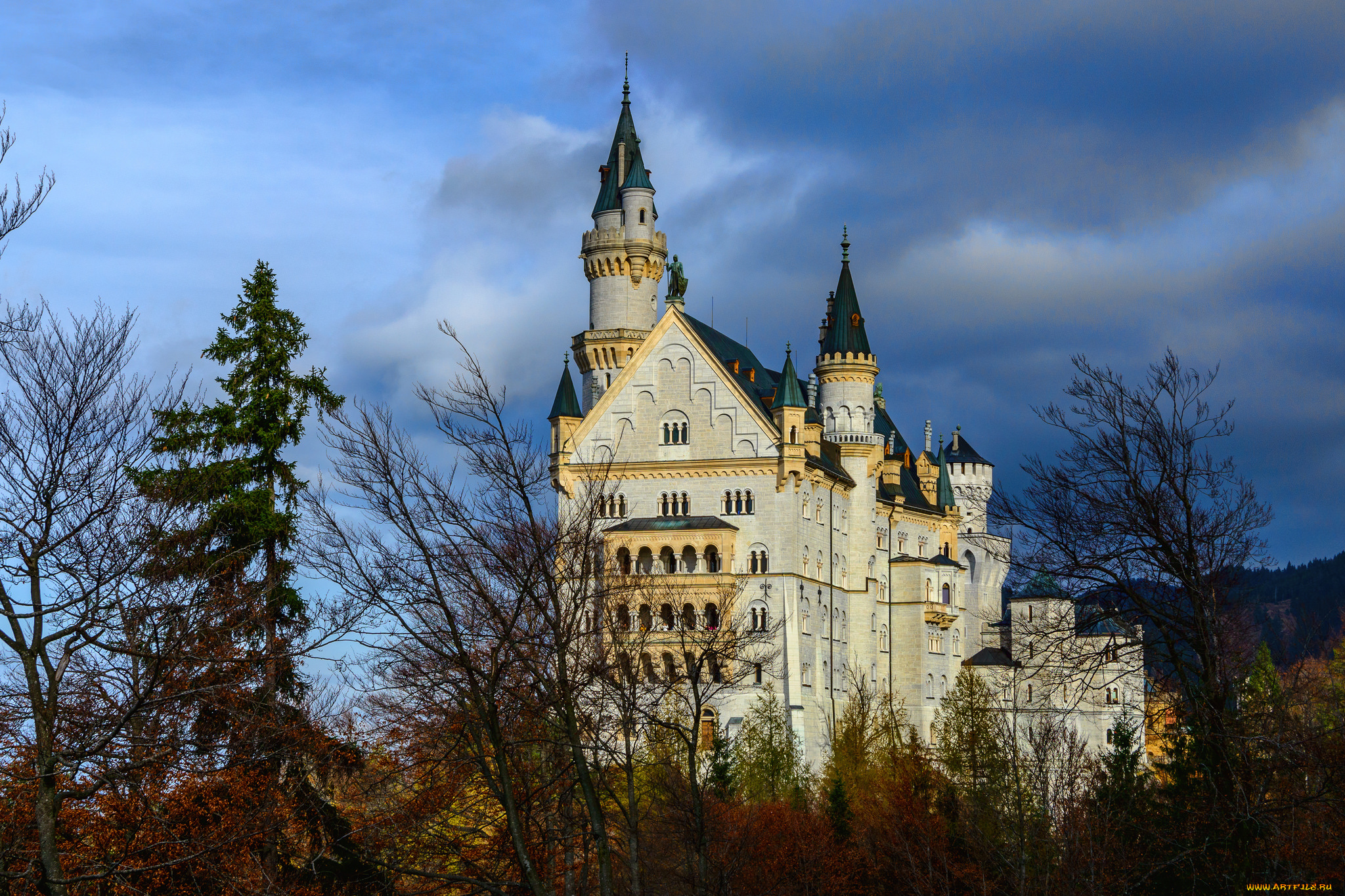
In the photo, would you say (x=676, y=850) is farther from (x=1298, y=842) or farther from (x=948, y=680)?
(x=948, y=680)

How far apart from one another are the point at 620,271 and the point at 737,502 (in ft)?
63.1

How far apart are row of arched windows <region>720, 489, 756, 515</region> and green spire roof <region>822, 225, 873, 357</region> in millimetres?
14260

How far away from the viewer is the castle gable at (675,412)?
9756 centimetres

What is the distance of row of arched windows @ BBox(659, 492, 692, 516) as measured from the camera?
9781 cm

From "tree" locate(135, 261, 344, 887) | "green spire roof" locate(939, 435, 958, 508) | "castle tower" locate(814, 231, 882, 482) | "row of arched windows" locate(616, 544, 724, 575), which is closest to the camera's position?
"tree" locate(135, 261, 344, 887)

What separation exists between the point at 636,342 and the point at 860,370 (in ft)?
48.9

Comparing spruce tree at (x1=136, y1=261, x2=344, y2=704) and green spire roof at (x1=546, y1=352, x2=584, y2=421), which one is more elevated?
green spire roof at (x1=546, y1=352, x2=584, y2=421)

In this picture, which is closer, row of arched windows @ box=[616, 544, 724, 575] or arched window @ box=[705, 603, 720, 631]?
arched window @ box=[705, 603, 720, 631]

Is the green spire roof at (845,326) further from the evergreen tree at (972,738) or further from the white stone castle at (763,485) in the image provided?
the evergreen tree at (972,738)

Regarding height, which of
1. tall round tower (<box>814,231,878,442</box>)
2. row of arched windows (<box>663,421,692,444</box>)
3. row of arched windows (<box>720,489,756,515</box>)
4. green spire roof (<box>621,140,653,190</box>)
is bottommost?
row of arched windows (<box>720,489,756,515</box>)

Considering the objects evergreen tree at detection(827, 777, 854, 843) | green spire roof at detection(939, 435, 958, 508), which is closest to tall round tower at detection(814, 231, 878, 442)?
green spire roof at detection(939, 435, 958, 508)

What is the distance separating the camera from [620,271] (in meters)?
107

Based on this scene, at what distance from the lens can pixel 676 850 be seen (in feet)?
194

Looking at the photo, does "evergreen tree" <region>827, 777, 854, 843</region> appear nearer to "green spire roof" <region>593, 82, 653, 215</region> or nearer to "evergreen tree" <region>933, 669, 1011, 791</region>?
"evergreen tree" <region>933, 669, 1011, 791</region>
